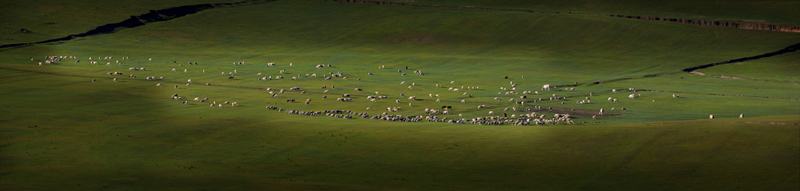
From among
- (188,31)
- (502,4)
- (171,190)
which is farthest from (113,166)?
(502,4)

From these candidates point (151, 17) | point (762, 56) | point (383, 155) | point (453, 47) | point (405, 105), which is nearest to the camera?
point (383, 155)

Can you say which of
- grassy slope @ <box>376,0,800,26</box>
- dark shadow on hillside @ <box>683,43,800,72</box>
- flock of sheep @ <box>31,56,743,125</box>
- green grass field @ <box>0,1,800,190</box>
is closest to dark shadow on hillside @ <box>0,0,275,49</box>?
green grass field @ <box>0,1,800,190</box>

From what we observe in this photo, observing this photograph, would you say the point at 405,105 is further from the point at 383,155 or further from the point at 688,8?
the point at 688,8

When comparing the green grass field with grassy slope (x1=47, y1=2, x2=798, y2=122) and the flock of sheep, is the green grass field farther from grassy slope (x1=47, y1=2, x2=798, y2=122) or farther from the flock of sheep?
the flock of sheep

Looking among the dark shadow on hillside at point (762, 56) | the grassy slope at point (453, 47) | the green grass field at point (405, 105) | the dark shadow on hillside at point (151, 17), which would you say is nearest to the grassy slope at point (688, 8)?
the green grass field at point (405, 105)

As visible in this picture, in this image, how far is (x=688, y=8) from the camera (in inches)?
4141

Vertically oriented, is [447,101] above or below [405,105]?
above

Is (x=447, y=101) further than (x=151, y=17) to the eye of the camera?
No

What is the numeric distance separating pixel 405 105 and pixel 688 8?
65.4 m

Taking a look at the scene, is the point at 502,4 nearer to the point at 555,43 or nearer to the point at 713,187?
the point at 555,43

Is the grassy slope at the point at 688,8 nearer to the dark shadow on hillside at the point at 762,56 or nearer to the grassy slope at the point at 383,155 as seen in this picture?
the dark shadow on hillside at the point at 762,56

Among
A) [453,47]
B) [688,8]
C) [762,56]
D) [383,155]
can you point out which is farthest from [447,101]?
[688,8]

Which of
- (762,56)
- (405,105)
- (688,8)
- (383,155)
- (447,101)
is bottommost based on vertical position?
(383,155)

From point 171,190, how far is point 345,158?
25.3 feet
